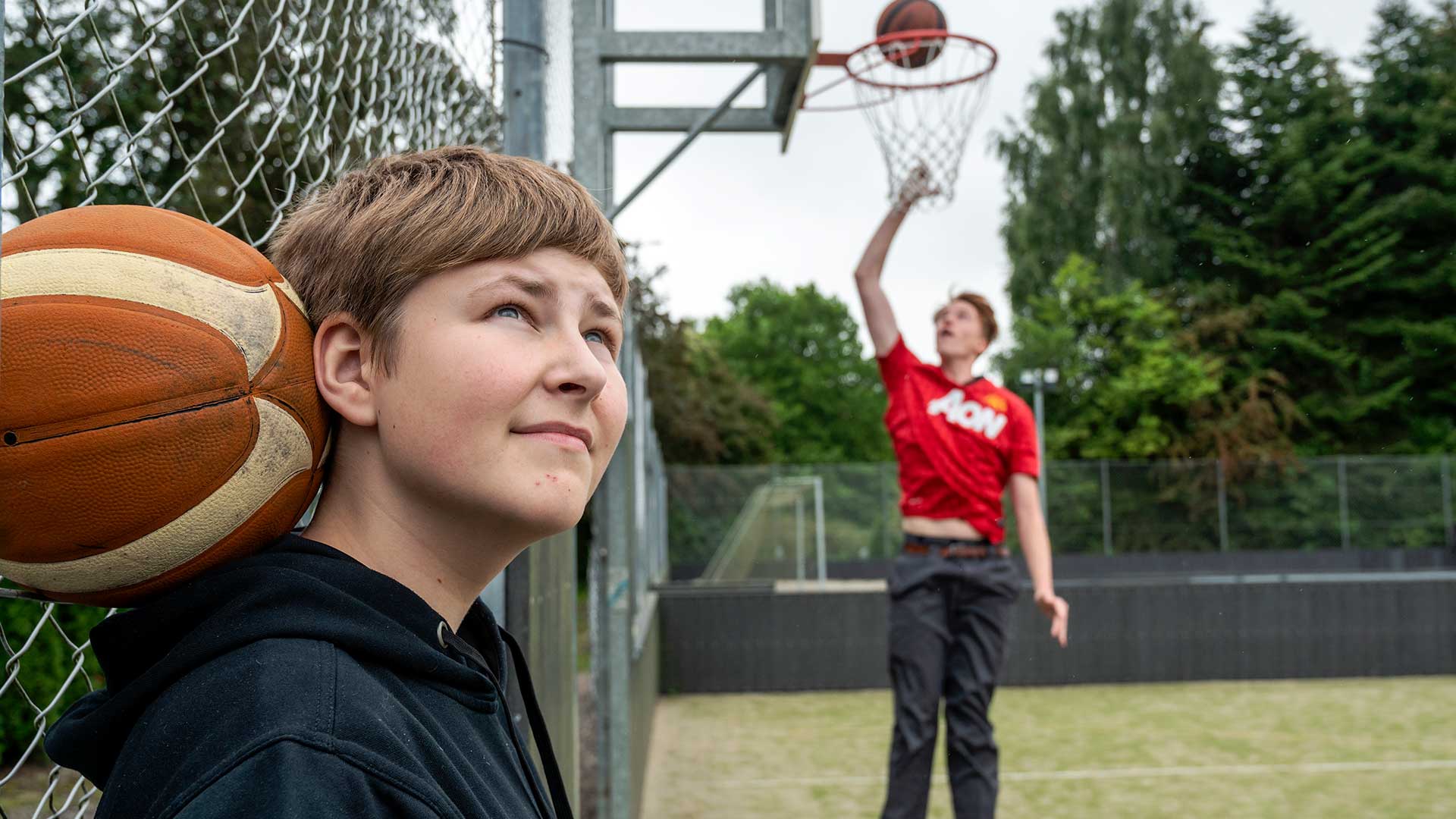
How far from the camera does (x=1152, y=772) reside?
21.5 ft

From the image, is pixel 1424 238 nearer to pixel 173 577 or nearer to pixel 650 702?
pixel 650 702

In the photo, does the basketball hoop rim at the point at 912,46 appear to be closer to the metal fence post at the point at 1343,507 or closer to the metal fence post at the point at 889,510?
the metal fence post at the point at 889,510

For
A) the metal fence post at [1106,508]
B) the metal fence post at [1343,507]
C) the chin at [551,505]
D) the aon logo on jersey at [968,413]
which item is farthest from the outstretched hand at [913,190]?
the metal fence post at [1343,507]

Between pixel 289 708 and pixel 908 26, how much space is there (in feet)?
18.5

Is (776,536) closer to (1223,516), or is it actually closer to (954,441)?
(1223,516)

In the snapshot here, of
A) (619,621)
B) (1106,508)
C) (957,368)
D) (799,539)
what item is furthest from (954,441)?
(1106,508)

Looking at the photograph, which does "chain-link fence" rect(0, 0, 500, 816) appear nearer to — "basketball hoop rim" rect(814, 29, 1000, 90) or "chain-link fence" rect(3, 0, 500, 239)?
"chain-link fence" rect(3, 0, 500, 239)

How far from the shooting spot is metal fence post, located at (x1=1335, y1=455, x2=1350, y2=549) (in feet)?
66.1

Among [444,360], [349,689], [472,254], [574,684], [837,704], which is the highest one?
[472,254]

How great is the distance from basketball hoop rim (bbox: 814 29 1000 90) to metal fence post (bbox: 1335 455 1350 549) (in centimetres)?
1699

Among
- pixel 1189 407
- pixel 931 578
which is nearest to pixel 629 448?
pixel 931 578

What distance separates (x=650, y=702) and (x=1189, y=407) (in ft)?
87.7

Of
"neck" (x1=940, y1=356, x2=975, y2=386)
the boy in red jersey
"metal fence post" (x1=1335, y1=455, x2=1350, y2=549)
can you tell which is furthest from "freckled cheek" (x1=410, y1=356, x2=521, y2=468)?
"metal fence post" (x1=1335, y1=455, x2=1350, y2=549)

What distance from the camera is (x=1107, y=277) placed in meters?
33.5
